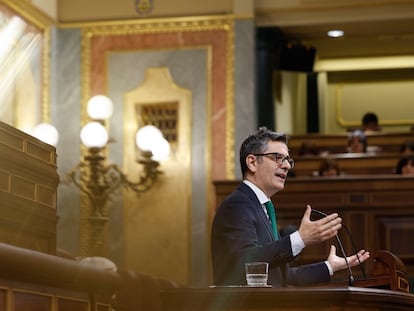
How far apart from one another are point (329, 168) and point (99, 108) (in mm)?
2298

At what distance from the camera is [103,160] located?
9867mm

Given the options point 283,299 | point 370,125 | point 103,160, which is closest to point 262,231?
point 283,299

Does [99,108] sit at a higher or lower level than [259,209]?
higher

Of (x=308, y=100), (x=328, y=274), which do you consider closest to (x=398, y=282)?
Answer: (x=328, y=274)

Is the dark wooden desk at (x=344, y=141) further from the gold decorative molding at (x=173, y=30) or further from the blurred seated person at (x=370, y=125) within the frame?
the gold decorative molding at (x=173, y=30)

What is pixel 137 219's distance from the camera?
33.0 ft

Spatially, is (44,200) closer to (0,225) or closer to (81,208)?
(0,225)

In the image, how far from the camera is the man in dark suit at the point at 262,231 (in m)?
3.63

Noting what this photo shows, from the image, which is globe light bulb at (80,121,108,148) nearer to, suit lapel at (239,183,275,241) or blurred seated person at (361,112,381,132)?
blurred seated person at (361,112,381,132)

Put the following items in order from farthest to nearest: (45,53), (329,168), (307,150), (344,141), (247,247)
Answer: (344,141), (307,150), (45,53), (329,168), (247,247)

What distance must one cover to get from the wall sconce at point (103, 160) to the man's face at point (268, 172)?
5.20 meters

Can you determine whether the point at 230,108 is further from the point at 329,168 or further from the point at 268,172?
the point at 268,172

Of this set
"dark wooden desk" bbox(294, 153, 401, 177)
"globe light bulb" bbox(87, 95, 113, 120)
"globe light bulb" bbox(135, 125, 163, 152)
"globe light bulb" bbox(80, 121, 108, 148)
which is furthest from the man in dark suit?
"dark wooden desk" bbox(294, 153, 401, 177)

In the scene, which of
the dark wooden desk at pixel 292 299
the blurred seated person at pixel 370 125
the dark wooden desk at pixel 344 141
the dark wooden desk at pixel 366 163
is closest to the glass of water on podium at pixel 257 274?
the dark wooden desk at pixel 292 299
